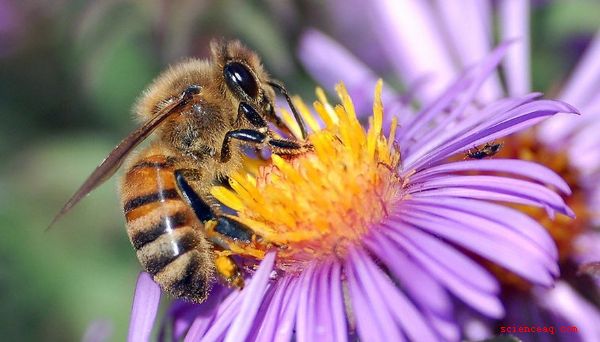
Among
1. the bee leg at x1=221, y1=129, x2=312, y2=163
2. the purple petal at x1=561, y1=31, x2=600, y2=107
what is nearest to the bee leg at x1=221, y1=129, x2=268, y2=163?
the bee leg at x1=221, y1=129, x2=312, y2=163

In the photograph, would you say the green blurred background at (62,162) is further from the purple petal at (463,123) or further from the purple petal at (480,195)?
the purple petal at (480,195)

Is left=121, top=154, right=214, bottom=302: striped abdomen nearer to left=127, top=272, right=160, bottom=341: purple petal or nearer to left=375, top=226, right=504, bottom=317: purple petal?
left=127, top=272, right=160, bottom=341: purple petal

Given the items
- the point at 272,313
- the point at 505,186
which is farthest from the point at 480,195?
the point at 272,313

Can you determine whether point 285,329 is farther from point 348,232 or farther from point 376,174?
point 376,174

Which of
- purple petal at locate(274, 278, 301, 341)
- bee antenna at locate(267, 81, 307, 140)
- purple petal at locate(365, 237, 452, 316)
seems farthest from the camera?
bee antenna at locate(267, 81, 307, 140)

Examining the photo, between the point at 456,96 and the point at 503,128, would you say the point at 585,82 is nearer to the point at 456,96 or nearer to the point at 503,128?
the point at 456,96

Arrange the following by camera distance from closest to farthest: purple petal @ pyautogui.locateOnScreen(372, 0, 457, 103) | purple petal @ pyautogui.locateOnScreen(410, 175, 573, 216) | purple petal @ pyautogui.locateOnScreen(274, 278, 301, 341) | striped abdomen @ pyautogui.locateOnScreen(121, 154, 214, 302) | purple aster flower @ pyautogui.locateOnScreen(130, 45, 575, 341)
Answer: purple aster flower @ pyautogui.locateOnScreen(130, 45, 575, 341) → purple petal @ pyautogui.locateOnScreen(410, 175, 573, 216) → purple petal @ pyautogui.locateOnScreen(274, 278, 301, 341) → striped abdomen @ pyautogui.locateOnScreen(121, 154, 214, 302) → purple petal @ pyautogui.locateOnScreen(372, 0, 457, 103)
